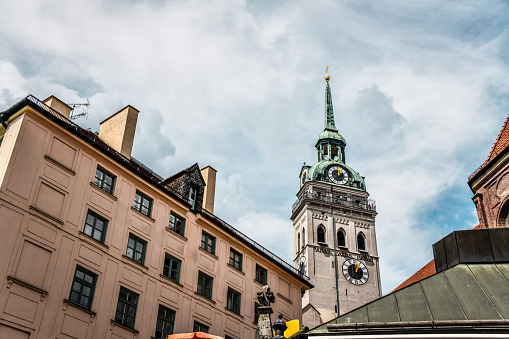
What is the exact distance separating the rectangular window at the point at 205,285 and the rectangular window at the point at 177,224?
233cm

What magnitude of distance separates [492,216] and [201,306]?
1540cm

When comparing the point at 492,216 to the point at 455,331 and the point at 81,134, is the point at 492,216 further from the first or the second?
the point at 81,134

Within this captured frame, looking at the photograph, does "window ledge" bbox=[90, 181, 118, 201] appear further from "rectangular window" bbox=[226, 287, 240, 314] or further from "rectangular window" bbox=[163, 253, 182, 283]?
"rectangular window" bbox=[226, 287, 240, 314]

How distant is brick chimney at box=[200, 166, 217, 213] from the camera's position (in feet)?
107

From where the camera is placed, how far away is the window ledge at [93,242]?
23000 millimetres

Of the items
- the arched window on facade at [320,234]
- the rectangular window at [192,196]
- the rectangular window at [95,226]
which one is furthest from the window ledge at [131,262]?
the arched window on facade at [320,234]

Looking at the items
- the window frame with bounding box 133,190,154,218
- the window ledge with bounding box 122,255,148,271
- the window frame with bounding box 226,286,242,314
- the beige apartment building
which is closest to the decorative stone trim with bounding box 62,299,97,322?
the beige apartment building

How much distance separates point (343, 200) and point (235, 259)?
47.6 metres

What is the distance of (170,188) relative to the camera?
28750 millimetres

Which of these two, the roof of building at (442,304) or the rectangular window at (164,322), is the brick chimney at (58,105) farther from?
the roof of building at (442,304)

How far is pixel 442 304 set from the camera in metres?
15.4

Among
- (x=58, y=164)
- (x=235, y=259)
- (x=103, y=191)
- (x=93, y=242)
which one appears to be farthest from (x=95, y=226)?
(x=235, y=259)

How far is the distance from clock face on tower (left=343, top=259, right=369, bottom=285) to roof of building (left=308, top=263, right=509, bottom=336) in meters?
52.6

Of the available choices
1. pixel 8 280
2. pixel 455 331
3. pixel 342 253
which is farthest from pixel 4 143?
pixel 342 253
